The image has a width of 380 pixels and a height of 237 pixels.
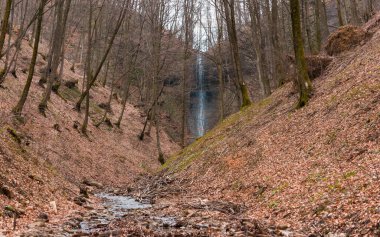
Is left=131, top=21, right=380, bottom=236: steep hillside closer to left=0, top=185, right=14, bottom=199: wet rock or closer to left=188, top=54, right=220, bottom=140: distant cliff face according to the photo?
left=0, top=185, right=14, bottom=199: wet rock

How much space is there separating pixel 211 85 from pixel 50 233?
51.2 meters

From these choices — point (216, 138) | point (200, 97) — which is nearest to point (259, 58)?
point (216, 138)

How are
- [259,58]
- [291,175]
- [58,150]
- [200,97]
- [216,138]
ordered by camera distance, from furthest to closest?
[200,97] → [259,58] → [216,138] → [58,150] → [291,175]

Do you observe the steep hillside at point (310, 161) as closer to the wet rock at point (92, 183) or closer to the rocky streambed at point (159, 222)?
the rocky streambed at point (159, 222)

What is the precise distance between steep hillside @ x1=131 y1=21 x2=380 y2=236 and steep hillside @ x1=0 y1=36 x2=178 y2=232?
159 inches

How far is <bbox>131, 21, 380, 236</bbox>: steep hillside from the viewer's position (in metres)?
7.74

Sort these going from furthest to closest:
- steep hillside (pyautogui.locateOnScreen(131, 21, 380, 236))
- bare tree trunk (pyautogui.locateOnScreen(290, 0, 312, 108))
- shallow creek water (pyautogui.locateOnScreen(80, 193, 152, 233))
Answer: bare tree trunk (pyautogui.locateOnScreen(290, 0, 312, 108)), shallow creek water (pyautogui.locateOnScreen(80, 193, 152, 233)), steep hillside (pyautogui.locateOnScreen(131, 21, 380, 236))

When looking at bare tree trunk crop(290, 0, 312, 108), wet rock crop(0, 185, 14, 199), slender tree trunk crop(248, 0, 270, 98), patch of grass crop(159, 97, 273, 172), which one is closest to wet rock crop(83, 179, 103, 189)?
patch of grass crop(159, 97, 273, 172)

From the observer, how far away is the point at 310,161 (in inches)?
433

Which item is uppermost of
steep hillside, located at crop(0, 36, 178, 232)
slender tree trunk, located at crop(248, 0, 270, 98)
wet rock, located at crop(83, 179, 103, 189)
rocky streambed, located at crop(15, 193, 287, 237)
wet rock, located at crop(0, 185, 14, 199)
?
slender tree trunk, located at crop(248, 0, 270, 98)

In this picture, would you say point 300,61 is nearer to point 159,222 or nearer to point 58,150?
point 159,222

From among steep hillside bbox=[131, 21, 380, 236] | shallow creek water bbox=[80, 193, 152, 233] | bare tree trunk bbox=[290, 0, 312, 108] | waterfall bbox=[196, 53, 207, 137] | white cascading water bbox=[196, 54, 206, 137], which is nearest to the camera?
steep hillside bbox=[131, 21, 380, 236]

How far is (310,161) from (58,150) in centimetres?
1296

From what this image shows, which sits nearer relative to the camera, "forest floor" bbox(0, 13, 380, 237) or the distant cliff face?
"forest floor" bbox(0, 13, 380, 237)
